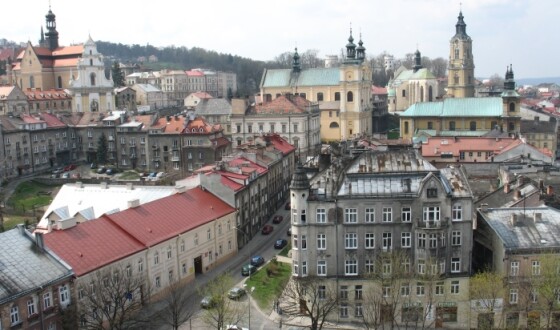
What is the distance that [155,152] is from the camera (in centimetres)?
9894

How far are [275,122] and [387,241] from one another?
58.7 m

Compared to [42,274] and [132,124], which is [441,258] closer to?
[42,274]

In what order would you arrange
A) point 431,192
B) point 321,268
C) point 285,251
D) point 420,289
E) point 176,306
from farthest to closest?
point 285,251, point 321,268, point 420,289, point 431,192, point 176,306

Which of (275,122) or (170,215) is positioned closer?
(170,215)

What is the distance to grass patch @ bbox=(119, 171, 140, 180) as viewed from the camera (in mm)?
96381

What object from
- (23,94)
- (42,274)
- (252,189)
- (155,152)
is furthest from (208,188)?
(23,94)

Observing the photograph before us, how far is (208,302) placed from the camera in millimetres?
→ 45219

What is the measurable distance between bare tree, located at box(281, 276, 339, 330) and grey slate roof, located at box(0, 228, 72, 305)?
15.6m

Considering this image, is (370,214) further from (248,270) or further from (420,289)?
(248,270)

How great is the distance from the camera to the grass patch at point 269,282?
49906mm

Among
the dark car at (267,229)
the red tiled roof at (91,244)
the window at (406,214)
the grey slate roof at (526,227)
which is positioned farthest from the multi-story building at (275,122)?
the window at (406,214)

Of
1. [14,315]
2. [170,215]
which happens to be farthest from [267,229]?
[14,315]

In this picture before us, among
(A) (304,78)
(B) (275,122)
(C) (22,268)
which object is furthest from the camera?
(A) (304,78)

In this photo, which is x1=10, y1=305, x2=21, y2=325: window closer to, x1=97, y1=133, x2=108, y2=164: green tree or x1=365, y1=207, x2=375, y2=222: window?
x1=365, y1=207, x2=375, y2=222: window
